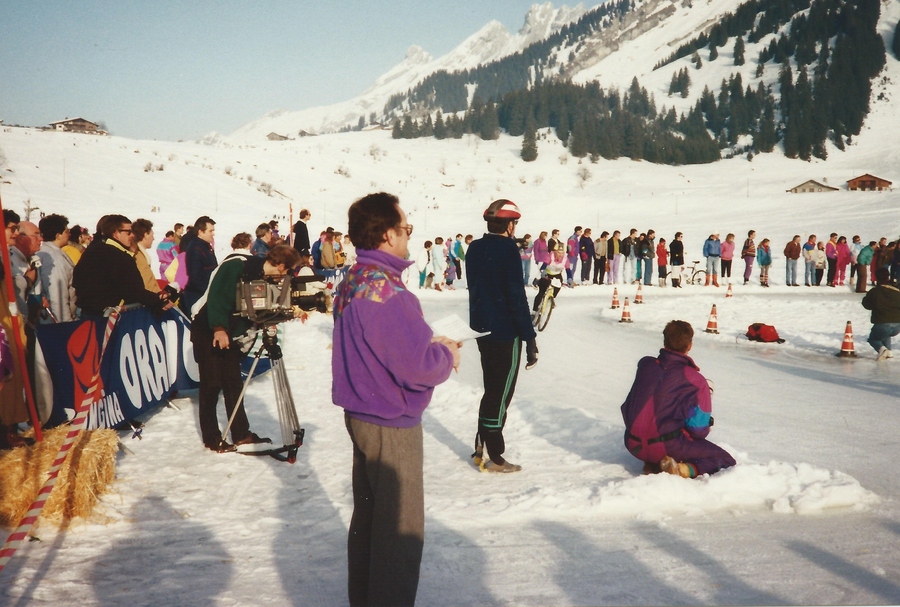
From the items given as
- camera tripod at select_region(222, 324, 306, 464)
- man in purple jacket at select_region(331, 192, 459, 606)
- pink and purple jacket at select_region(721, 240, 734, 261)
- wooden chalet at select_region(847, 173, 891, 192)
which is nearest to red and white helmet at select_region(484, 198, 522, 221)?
camera tripod at select_region(222, 324, 306, 464)

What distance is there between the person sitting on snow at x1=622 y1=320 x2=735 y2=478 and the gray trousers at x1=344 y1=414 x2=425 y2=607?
242 cm

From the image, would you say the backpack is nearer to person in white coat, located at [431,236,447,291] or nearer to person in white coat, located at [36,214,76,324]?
person in white coat, located at [431,236,447,291]


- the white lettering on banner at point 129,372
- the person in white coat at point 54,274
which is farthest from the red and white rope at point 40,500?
the person in white coat at point 54,274

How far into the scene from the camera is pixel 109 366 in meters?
5.62

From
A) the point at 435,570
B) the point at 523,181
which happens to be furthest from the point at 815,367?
the point at 523,181

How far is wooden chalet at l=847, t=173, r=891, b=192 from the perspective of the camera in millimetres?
67000

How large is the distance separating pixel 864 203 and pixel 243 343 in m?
50.0

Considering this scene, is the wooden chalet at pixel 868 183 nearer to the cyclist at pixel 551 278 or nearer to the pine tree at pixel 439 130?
the pine tree at pixel 439 130

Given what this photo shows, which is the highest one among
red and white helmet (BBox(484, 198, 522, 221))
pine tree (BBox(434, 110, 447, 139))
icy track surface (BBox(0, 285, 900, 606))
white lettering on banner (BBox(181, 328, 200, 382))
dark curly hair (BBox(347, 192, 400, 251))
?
pine tree (BBox(434, 110, 447, 139))

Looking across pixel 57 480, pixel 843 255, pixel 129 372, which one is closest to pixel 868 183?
pixel 843 255

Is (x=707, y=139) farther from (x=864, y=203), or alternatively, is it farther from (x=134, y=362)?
(x=134, y=362)

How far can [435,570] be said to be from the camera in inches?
135

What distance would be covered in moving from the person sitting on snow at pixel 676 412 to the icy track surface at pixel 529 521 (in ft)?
0.67

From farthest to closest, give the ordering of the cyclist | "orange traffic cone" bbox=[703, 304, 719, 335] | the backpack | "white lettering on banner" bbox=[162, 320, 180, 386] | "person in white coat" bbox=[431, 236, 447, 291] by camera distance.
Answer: "person in white coat" bbox=[431, 236, 447, 291], "orange traffic cone" bbox=[703, 304, 719, 335], the backpack, the cyclist, "white lettering on banner" bbox=[162, 320, 180, 386]
